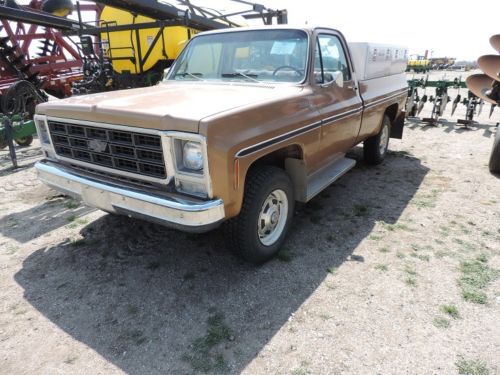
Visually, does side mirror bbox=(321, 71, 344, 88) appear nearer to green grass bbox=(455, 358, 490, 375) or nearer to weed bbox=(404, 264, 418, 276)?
weed bbox=(404, 264, 418, 276)

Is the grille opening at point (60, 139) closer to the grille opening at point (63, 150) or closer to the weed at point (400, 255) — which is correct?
the grille opening at point (63, 150)

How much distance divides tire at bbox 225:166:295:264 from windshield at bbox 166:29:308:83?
3.57ft

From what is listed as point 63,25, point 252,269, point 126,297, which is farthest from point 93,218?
point 63,25

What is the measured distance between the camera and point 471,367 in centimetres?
226

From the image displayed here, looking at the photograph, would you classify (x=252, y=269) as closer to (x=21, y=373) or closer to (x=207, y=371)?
(x=207, y=371)

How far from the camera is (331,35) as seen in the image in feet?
13.8

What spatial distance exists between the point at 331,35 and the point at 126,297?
3511 millimetres

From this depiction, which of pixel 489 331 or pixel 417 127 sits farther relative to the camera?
pixel 417 127

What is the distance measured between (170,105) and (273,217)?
4.43ft

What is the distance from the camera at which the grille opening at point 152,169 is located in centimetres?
263

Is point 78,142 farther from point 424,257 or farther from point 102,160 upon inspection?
point 424,257

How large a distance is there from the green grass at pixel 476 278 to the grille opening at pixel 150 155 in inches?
103

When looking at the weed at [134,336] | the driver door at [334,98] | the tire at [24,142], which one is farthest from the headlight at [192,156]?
the tire at [24,142]

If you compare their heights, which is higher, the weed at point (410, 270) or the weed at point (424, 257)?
the weed at point (410, 270)
